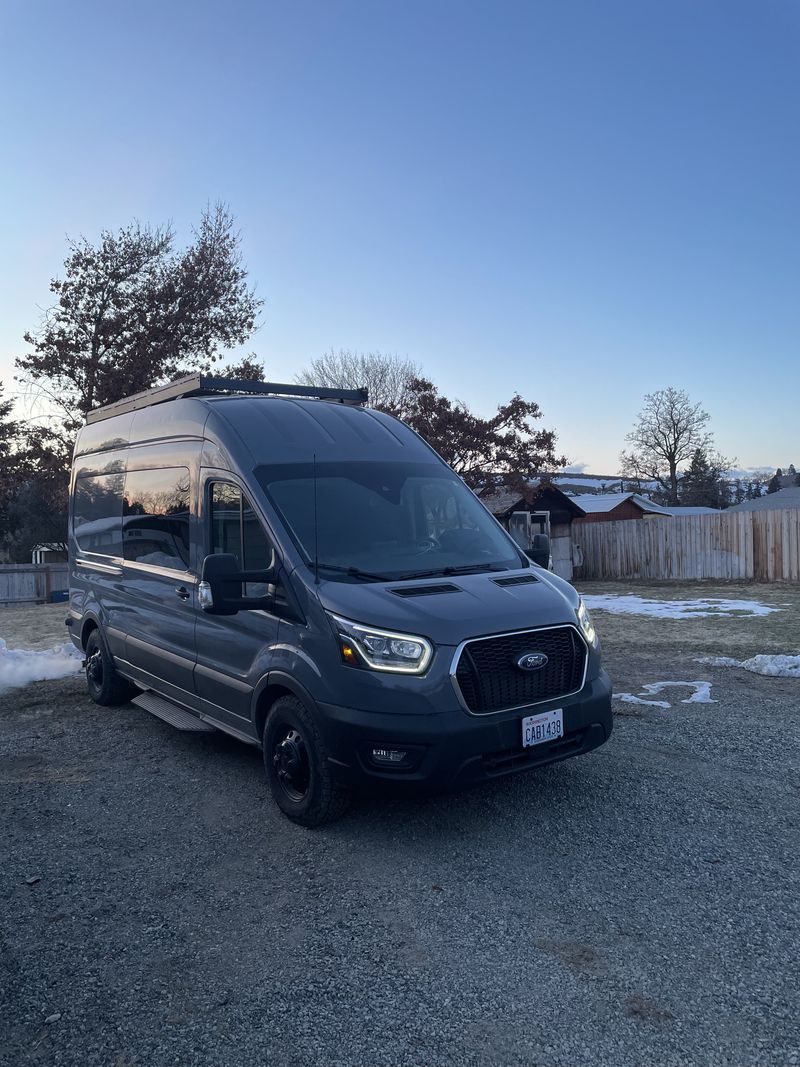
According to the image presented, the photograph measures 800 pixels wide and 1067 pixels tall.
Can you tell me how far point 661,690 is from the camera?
813 cm

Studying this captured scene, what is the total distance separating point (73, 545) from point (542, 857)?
646cm

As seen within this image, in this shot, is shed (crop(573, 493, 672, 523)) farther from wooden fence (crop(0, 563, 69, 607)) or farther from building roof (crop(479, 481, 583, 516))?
wooden fence (crop(0, 563, 69, 607))

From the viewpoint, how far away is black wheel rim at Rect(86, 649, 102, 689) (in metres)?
8.01

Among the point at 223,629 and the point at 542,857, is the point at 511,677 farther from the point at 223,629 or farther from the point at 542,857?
the point at 223,629

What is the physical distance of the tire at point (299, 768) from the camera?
4488mm

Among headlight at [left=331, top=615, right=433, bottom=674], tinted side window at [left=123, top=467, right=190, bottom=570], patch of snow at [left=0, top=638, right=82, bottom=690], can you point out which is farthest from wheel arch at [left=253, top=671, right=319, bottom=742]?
patch of snow at [left=0, top=638, right=82, bottom=690]

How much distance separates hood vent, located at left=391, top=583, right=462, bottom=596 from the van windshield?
227 mm

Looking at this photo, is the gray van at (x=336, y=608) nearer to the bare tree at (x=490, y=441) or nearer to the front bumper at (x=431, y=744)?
the front bumper at (x=431, y=744)

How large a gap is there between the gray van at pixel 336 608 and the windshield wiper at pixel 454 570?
0.01m

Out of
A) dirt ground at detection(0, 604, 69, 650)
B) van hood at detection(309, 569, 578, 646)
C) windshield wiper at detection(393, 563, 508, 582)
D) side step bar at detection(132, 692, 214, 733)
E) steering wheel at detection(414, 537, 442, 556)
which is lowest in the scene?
dirt ground at detection(0, 604, 69, 650)

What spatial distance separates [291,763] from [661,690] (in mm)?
4752

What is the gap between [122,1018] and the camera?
2.98 meters

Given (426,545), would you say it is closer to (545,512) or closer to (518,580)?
(518,580)

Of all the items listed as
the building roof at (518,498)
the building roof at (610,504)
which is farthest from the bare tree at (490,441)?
the building roof at (610,504)
